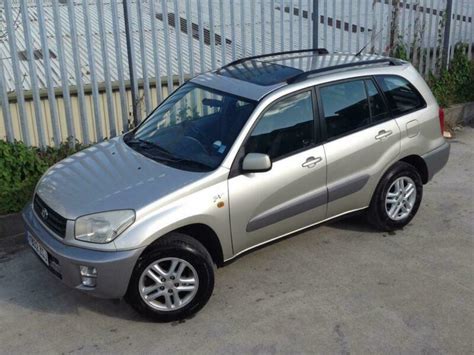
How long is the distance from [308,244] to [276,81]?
1533 millimetres

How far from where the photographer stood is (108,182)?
4281mm

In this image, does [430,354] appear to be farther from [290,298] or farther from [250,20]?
[250,20]

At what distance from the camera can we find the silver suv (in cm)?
399

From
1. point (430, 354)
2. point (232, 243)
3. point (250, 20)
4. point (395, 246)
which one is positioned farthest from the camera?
point (250, 20)

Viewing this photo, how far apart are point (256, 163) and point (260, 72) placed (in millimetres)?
1143

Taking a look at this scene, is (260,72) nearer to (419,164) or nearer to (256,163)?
(256,163)

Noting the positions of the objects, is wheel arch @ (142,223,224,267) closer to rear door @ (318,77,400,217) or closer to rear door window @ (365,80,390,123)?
rear door @ (318,77,400,217)

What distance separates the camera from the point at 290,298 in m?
4.49

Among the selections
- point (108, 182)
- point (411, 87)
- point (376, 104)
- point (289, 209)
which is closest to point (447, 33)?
point (411, 87)

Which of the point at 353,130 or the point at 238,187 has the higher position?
the point at 353,130

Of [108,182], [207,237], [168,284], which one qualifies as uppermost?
[108,182]

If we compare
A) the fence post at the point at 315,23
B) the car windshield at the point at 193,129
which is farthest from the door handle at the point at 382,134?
the fence post at the point at 315,23

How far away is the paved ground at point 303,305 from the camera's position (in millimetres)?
3998

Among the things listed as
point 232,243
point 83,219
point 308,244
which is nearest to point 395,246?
point 308,244
